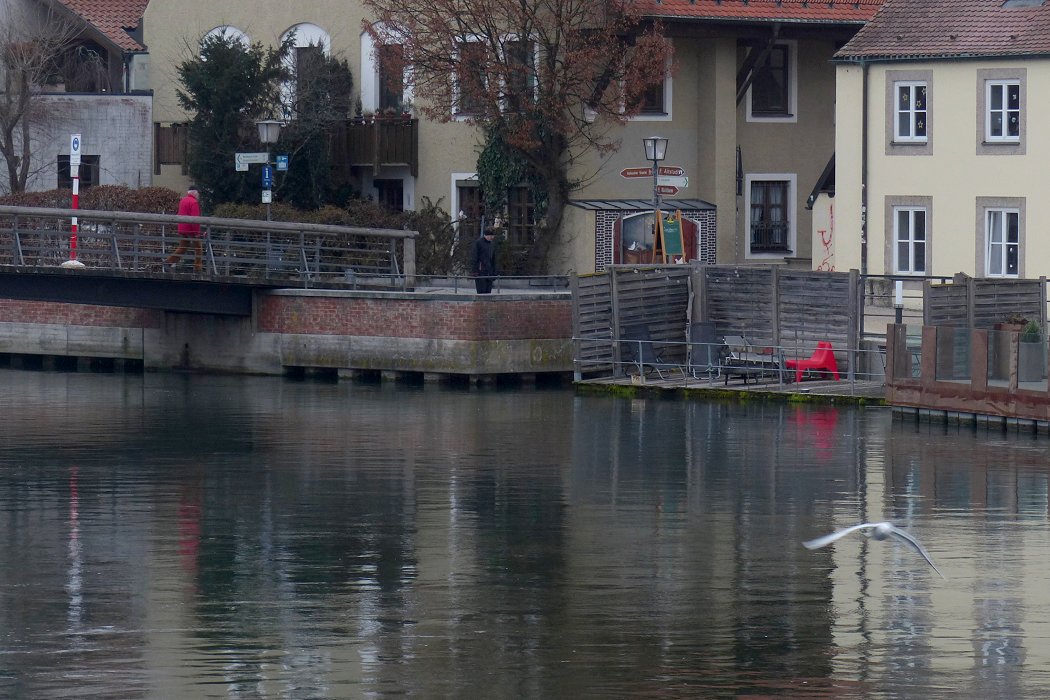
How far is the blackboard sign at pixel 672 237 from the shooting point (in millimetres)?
43562

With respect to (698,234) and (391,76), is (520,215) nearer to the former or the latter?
(698,234)

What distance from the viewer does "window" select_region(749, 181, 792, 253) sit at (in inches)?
1869

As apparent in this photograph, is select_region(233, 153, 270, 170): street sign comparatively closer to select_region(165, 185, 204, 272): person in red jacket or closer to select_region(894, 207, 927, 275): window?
select_region(165, 185, 204, 272): person in red jacket

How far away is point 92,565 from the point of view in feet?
59.0

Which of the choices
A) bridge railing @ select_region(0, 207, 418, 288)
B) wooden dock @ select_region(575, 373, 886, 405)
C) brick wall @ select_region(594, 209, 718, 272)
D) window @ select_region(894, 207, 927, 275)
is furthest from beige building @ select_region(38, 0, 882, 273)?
wooden dock @ select_region(575, 373, 886, 405)

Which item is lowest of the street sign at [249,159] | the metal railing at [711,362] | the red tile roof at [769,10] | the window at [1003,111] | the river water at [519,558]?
the river water at [519,558]

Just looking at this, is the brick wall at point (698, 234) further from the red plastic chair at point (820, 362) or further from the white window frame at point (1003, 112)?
the red plastic chair at point (820, 362)

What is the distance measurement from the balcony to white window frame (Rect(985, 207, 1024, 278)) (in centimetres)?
1328

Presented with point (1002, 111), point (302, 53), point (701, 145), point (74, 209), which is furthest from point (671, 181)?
point (302, 53)

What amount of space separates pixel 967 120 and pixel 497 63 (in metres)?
9.75

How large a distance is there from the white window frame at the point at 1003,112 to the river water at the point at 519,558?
11611mm

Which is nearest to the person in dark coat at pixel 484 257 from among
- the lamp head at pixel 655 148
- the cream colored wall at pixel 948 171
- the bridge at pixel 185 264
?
the bridge at pixel 185 264

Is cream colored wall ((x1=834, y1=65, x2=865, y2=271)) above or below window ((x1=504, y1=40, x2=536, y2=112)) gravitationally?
below

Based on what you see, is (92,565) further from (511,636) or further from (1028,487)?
(1028,487)
